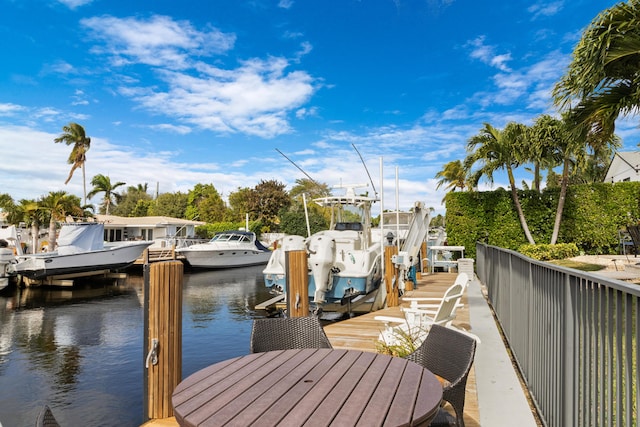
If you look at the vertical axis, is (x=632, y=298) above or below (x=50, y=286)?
above

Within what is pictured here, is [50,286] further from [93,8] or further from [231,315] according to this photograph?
[93,8]

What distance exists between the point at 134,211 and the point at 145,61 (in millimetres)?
Answer: 39648

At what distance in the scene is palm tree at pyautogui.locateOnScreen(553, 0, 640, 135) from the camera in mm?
6164

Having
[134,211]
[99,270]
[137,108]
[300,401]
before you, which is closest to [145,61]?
[137,108]

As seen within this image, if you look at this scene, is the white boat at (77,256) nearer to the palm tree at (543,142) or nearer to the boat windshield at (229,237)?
the boat windshield at (229,237)

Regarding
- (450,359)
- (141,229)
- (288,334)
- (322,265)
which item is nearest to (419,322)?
(288,334)

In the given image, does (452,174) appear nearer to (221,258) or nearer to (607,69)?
(221,258)

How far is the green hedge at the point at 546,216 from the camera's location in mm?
15773

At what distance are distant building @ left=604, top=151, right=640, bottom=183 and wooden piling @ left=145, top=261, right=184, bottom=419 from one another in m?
30.2

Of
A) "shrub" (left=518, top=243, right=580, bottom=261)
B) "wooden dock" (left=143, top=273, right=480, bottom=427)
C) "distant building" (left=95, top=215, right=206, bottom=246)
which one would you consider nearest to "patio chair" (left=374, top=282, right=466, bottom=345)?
"wooden dock" (left=143, top=273, right=480, bottom=427)

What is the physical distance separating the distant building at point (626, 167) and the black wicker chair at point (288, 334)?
29318 millimetres

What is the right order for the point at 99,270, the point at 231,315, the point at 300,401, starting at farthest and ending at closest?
the point at 99,270, the point at 231,315, the point at 300,401

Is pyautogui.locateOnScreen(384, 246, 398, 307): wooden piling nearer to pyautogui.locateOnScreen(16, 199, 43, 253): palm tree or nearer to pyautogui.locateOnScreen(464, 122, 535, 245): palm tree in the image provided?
pyautogui.locateOnScreen(464, 122, 535, 245): palm tree

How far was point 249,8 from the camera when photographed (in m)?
20.2
